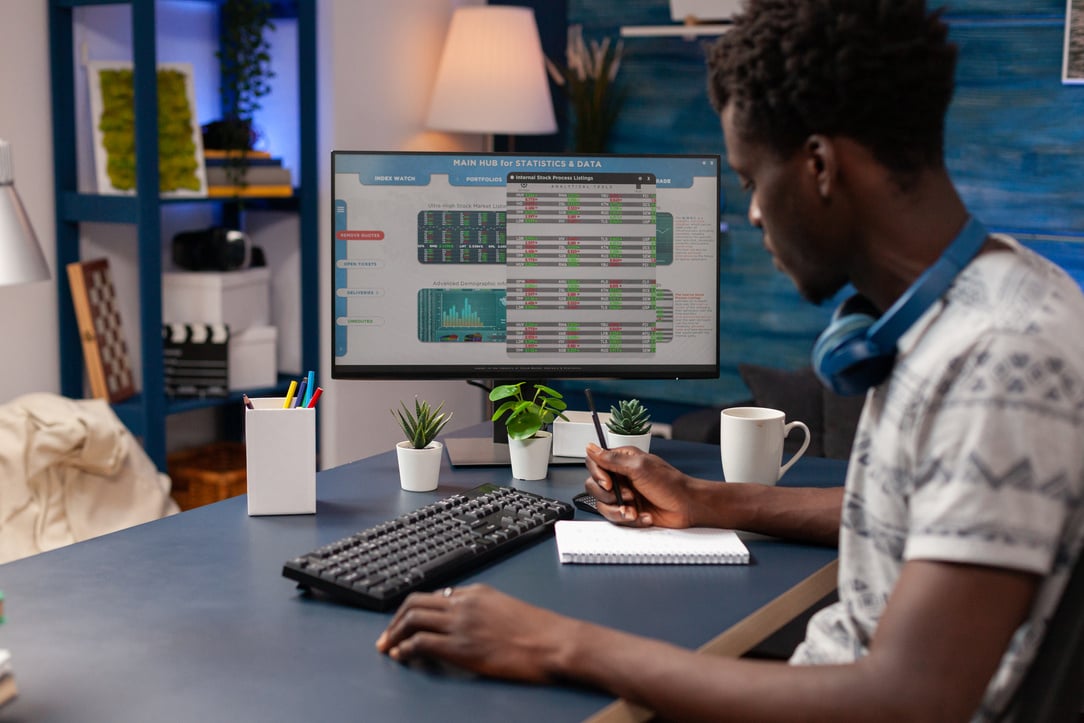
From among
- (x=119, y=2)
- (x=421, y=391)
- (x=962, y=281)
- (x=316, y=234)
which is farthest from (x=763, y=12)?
(x=421, y=391)

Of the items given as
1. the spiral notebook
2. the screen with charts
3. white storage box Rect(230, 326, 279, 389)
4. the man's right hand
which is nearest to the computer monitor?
the screen with charts

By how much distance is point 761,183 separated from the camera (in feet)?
3.81

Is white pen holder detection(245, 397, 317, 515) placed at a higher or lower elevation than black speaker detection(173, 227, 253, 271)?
lower

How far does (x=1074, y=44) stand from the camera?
11.7 feet

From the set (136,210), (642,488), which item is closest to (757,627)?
(642,488)

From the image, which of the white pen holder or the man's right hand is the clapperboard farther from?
the man's right hand

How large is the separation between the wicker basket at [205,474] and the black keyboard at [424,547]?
213 centimetres

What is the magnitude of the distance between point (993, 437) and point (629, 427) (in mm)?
1003

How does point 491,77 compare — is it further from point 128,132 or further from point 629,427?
point 629,427

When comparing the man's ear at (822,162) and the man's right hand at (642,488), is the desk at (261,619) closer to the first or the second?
the man's right hand at (642,488)

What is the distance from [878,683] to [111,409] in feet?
9.14

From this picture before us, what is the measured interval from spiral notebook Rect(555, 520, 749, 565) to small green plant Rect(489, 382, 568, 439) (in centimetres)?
32

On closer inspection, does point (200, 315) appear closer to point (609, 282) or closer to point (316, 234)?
point (316, 234)

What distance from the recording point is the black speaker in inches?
145
